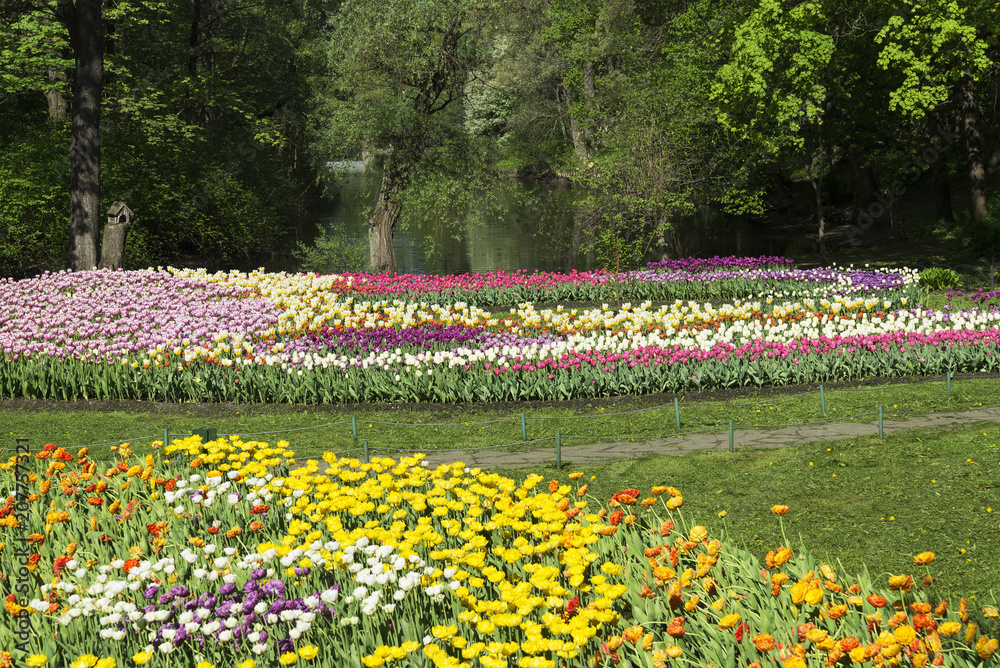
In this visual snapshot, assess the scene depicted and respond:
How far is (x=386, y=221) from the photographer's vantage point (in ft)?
80.0

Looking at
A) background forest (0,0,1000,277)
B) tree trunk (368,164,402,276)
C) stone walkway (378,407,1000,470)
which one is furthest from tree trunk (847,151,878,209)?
stone walkway (378,407,1000,470)

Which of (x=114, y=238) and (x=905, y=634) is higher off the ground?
(x=114, y=238)

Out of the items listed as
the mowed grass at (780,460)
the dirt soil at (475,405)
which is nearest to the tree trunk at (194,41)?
the dirt soil at (475,405)

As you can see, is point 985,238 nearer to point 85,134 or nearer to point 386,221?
point 386,221

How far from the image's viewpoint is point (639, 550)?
16.1 feet

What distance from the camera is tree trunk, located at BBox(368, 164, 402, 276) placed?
24.0 meters

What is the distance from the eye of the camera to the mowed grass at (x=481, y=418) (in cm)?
1037

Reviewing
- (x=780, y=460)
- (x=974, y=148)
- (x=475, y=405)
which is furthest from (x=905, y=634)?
(x=974, y=148)

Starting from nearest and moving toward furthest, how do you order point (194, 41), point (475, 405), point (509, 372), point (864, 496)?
point (864, 496)
point (475, 405)
point (509, 372)
point (194, 41)

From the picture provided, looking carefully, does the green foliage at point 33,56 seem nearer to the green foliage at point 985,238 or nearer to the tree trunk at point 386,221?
the tree trunk at point 386,221

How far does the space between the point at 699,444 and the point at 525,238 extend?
31249 mm

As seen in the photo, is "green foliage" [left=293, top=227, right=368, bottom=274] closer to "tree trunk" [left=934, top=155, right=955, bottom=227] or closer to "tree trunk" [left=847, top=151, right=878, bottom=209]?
"tree trunk" [left=934, top=155, right=955, bottom=227]

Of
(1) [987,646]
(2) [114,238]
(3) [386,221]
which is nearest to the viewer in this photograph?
(1) [987,646]

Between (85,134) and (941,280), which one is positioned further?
(85,134)
